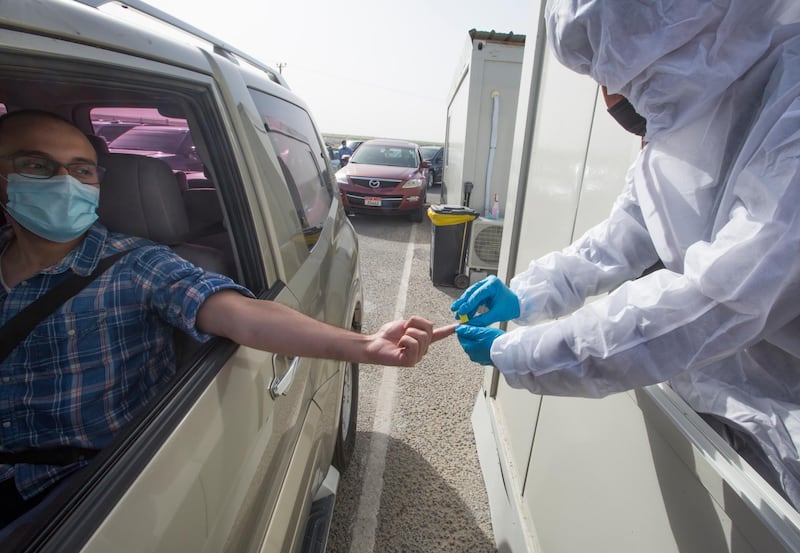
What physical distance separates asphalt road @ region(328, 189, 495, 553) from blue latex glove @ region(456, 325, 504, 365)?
135cm

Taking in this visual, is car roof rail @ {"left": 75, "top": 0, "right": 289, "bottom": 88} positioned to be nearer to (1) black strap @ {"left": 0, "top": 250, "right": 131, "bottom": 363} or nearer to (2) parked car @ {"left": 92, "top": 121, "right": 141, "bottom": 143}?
(1) black strap @ {"left": 0, "top": 250, "right": 131, "bottom": 363}

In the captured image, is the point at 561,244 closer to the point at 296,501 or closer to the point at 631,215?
the point at 631,215

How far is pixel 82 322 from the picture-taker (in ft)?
3.61

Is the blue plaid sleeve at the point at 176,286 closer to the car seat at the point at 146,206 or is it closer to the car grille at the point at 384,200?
the car seat at the point at 146,206

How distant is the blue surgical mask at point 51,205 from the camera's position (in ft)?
3.47

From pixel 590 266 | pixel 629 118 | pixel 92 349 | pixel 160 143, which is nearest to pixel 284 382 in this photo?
pixel 92 349

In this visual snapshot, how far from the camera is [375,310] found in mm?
4555

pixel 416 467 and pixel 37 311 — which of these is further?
pixel 416 467

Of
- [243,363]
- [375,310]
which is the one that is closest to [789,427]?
[243,363]

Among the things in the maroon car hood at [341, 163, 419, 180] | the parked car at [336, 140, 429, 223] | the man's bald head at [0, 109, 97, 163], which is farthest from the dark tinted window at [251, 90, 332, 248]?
the maroon car hood at [341, 163, 419, 180]

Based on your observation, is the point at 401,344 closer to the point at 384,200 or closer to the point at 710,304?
the point at 710,304

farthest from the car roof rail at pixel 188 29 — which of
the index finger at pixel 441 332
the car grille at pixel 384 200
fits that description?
the car grille at pixel 384 200

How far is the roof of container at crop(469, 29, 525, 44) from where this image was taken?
4.64 m

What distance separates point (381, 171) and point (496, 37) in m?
4.52
